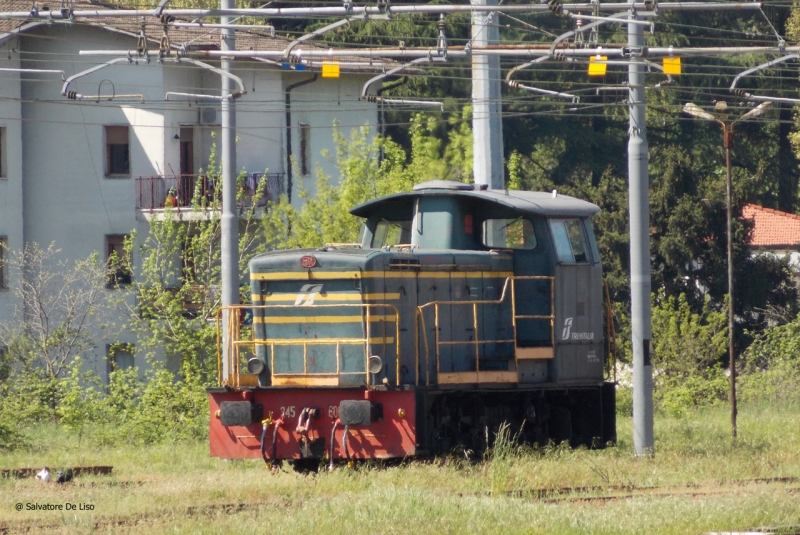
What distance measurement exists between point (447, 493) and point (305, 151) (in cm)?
2105

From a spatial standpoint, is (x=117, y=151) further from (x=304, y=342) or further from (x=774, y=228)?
(x=774, y=228)

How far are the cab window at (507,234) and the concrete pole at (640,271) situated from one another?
4.49 feet

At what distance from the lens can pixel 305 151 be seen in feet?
99.7

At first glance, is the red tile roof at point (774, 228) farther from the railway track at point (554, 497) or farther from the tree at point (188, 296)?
the railway track at point (554, 497)

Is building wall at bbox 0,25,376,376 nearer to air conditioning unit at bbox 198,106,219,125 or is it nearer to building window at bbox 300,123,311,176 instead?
air conditioning unit at bbox 198,106,219,125

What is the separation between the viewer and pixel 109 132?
29.0 m

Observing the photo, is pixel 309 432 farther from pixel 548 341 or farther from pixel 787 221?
pixel 787 221

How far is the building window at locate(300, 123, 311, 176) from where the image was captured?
3022cm

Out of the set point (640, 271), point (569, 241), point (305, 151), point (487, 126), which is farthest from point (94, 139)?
point (640, 271)

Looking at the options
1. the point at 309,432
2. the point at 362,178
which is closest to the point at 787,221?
the point at 362,178

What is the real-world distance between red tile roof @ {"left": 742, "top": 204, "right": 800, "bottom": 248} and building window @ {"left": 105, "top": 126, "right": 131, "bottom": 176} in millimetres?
22296

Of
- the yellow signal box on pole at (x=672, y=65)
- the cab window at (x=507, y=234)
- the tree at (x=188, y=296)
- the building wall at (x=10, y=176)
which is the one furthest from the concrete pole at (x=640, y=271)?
the building wall at (x=10, y=176)

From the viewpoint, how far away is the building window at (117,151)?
2895cm

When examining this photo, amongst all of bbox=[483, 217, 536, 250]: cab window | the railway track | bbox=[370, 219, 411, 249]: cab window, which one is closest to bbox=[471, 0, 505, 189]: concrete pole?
bbox=[483, 217, 536, 250]: cab window
